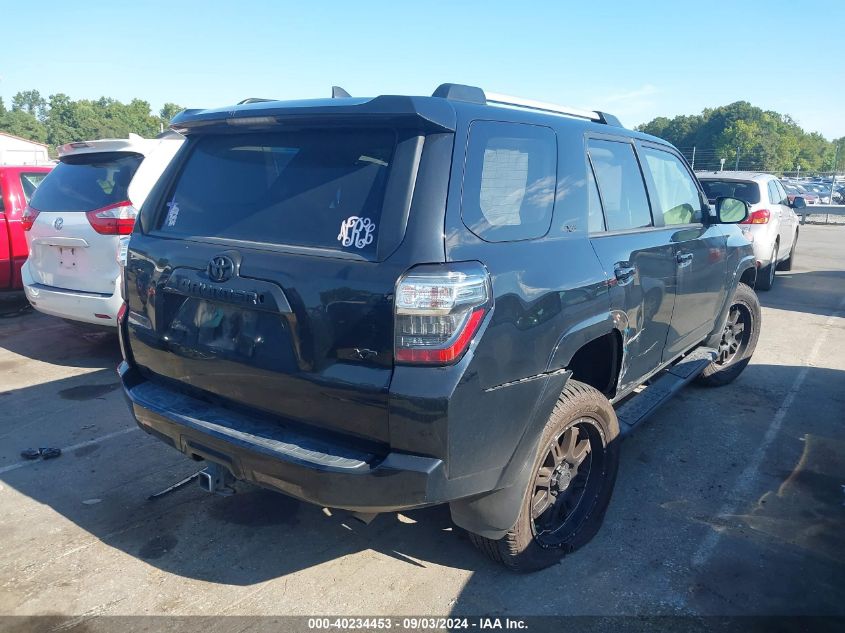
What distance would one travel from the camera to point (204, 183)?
2.99m

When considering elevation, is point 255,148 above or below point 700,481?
above

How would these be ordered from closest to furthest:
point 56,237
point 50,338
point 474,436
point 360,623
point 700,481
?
1. point 474,436
2. point 360,623
3. point 700,481
4. point 56,237
5. point 50,338

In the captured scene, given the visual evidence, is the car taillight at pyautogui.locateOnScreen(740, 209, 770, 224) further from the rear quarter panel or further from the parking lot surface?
the rear quarter panel

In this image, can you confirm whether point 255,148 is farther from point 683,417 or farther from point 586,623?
point 683,417

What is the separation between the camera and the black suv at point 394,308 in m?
2.27

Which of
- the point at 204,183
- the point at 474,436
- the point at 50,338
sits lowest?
the point at 50,338

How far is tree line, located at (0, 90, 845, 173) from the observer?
133 ft

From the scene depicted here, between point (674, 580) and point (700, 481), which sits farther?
point (700, 481)

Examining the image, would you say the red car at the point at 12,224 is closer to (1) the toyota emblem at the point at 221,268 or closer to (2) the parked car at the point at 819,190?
(1) the toyota emblem at the point at 221,268

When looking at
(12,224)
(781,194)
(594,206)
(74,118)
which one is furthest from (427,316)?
(74,118)

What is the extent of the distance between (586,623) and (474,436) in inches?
41.2

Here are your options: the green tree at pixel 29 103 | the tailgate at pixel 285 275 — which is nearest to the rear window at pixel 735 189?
the tailgate at pixel 285 275

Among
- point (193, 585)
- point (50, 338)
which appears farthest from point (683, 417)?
point (50, 338)

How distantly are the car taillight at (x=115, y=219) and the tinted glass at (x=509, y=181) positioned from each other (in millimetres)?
3972
